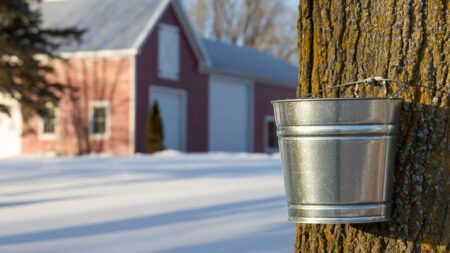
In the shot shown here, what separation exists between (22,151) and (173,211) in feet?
62.0

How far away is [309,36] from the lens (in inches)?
135

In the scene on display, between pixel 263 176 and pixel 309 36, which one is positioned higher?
pixel 309 36

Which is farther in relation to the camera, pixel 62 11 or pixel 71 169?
pixel 62 11

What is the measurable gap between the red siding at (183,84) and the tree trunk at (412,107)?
2021 cm

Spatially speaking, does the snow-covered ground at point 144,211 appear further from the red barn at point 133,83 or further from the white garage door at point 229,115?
the white garage door at point 229,115

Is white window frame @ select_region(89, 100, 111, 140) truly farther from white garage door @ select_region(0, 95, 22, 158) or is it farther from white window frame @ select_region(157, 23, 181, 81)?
white garage door @ select_region(0, 95, 22, 158)

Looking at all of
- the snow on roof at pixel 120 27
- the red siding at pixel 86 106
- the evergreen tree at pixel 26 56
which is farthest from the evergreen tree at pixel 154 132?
the evergreen tree at pixel 26 56

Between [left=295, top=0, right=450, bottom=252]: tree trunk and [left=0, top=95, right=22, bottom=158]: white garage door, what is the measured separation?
23.1 m

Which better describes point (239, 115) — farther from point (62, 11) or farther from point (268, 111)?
point (62, 11)

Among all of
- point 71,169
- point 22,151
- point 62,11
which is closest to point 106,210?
point 71,169

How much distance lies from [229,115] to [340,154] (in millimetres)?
24908

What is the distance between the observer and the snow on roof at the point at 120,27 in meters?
23.8

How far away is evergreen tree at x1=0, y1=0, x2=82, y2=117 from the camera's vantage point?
68.4 feet

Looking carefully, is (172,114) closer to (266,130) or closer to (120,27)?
(120,27)
